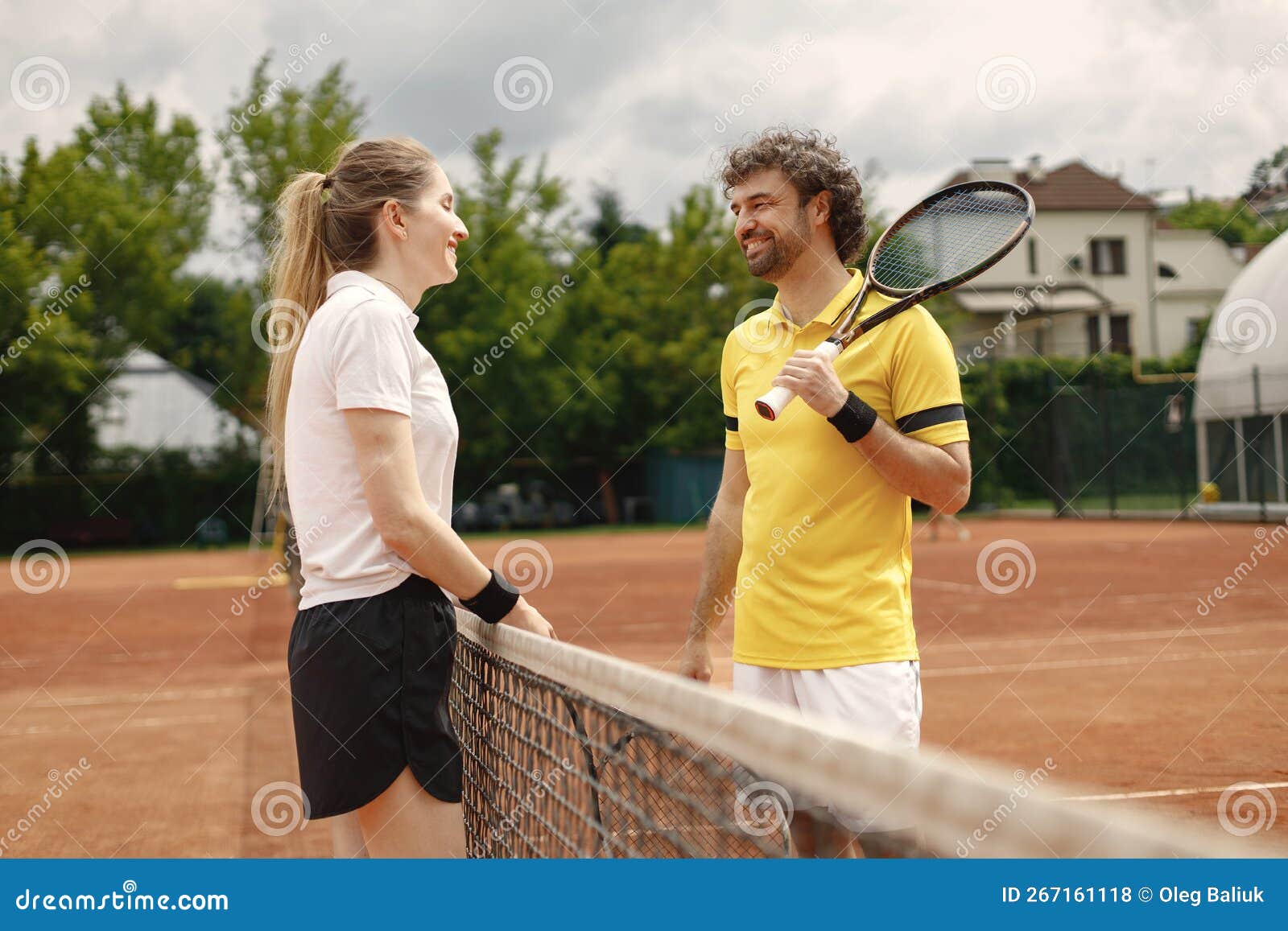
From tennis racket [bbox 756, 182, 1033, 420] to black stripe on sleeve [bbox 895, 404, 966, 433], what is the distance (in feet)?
1.46

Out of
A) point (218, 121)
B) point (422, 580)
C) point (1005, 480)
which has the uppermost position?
point (218, 121)

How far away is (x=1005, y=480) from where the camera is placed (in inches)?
1209

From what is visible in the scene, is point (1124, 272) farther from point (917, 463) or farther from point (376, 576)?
point (376, 576)

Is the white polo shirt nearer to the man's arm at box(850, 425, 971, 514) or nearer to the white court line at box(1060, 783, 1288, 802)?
the man's arm at box(850, 425, 971, 514)

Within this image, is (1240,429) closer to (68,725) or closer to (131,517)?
(68,725)

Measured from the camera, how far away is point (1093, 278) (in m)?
45.4

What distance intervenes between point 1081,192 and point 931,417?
47.2m

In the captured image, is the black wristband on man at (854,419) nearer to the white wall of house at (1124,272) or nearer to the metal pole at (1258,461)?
the metal pole at (1258,461)

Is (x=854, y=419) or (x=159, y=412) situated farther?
(x=159, y=412)

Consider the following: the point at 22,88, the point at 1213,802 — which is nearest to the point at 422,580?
the point at 1213,802

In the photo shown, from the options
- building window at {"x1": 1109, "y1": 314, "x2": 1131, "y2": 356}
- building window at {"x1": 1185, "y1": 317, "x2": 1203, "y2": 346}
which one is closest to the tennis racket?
building window at {"x1": 1109, "y1": 314, "x2": 1131, "y2": 356}

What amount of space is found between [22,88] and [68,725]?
4209 mm

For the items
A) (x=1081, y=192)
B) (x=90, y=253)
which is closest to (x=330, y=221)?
(x=90, y=253)

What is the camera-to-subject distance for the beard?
9.16ft
